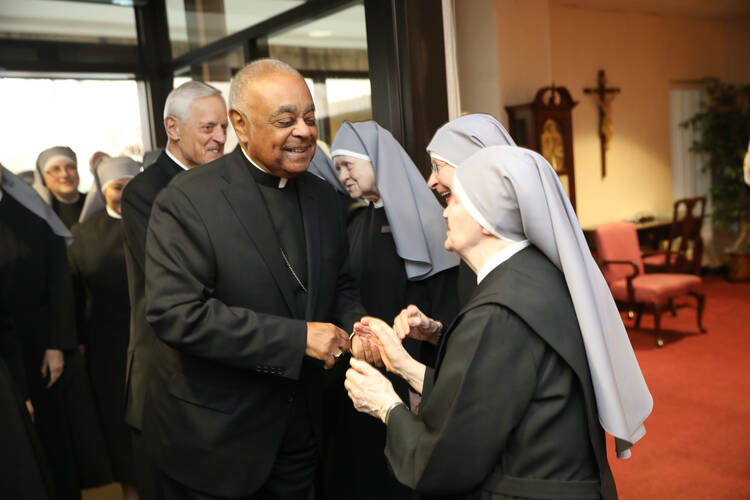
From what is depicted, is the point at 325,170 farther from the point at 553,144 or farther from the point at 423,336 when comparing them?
the point at 553,144

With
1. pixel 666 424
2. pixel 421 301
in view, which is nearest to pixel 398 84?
pixel 421 301

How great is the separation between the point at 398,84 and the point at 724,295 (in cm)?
698

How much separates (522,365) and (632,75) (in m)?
8.93

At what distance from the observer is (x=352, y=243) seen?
10.3 ft

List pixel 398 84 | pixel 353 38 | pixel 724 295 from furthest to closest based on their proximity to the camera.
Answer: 1. pixel 724 295
2. pixel 353 38
3. pixel 398 84

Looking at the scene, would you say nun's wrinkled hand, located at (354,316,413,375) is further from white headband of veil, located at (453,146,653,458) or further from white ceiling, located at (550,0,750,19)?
white ceiling, located at (550,0,750,19)

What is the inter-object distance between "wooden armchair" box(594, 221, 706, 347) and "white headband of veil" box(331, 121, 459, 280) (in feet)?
14.3

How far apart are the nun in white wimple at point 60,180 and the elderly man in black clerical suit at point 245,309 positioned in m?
3.05

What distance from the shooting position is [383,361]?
6.39 feet

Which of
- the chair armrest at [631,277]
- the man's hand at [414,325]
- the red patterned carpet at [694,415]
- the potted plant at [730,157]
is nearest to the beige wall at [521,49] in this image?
the chair armrest at [631,277]

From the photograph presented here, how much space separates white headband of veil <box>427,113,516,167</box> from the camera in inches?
97.3

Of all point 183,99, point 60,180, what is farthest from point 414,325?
point 60,180

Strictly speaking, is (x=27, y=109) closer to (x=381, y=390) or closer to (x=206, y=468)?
(x=206, y=468)

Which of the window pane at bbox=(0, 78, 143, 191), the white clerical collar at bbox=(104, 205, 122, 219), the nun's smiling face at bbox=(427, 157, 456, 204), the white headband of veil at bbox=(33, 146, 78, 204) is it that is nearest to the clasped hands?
the nun's smiling face at bbox=(427, 157, 456, 204)
